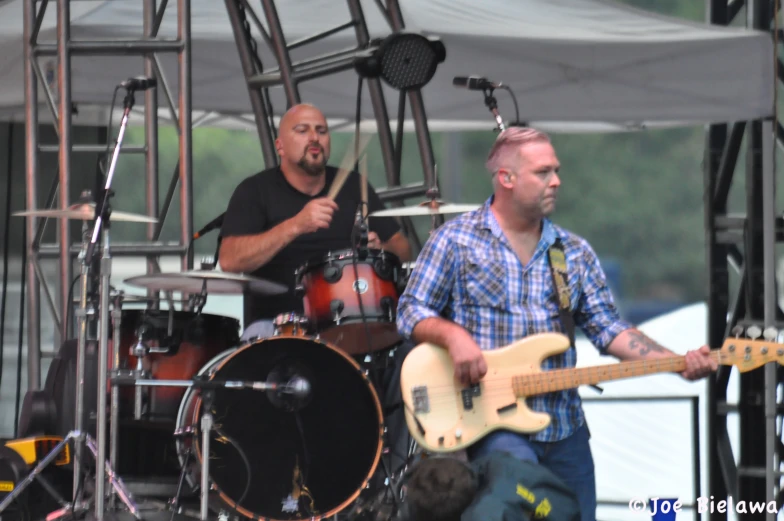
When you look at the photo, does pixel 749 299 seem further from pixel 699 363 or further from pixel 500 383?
pixel 500 383

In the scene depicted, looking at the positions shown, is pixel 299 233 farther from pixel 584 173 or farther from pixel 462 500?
pixel 584 173

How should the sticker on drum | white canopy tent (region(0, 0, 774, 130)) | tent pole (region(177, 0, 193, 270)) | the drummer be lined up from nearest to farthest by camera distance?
1. the sticker on drum
2. the drummer
3. tent pole (region(177, 0, 193, 270))
4. white canopy tent (region(0, 0, 774, 130))

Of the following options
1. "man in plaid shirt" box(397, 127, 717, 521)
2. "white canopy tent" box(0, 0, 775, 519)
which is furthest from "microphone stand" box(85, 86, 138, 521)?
"white canopy tent" box(0, 0, 775, 519)

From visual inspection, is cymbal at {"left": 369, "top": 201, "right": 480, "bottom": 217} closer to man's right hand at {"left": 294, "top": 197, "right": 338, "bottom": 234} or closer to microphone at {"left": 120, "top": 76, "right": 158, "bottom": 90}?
man's right hand at {"left": 294, "top": 197, "right": 338, "bottom": 234}

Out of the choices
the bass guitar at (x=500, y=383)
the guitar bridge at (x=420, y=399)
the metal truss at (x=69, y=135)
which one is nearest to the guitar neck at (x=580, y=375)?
the bass guitar at (x=500, y=383)

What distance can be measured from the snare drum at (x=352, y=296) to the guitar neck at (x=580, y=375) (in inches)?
45.9

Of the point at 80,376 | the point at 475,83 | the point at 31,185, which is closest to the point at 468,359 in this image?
the point at 80,376

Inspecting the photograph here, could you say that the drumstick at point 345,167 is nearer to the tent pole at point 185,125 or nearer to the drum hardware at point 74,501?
the tent pole at point 185,125

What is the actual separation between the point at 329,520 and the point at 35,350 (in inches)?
93.1

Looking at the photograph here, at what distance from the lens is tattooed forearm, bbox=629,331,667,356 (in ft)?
14.1

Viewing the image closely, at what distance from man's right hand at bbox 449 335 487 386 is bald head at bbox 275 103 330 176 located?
203 cm

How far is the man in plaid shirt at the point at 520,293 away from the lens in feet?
14.3

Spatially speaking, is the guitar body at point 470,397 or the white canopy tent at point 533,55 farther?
the white canopy tent at point 533,55

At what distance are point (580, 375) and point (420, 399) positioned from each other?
56cm
